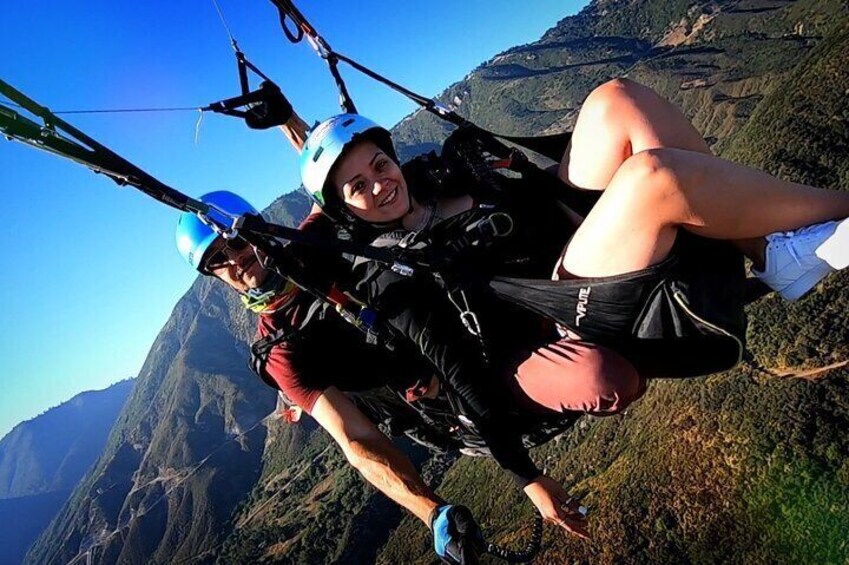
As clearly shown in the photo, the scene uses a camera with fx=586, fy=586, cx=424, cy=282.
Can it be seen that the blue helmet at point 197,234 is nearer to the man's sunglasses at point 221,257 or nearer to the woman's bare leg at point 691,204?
the man's sunglasses at point 221,257

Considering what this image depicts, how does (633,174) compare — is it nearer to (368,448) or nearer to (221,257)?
(368,448)

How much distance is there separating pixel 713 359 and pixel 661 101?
112cm

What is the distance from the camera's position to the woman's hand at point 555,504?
2609 millimetres

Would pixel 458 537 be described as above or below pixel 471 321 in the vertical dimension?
below

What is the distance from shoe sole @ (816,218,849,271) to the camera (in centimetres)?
195

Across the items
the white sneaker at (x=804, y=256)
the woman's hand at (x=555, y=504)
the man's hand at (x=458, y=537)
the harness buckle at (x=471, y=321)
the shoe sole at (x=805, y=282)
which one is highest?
the harness buckle at (x=471, y=321)

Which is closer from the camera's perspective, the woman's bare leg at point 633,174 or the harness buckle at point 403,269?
the woman's bare leg at point 633,174

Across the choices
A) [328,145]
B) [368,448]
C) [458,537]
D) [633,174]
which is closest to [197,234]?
[328,145]

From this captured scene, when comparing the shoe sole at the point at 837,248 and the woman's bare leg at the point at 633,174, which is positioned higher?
the woman's bare leg at the point at 633,174

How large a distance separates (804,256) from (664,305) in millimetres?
490

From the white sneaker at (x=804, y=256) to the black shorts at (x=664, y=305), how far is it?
0.13 m

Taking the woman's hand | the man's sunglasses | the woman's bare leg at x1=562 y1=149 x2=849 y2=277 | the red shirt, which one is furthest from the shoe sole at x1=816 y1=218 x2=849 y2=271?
the man's sunglasses

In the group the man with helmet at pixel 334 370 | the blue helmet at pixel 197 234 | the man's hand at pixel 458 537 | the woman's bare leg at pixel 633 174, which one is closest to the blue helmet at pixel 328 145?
the man with helmet at pixel 334 370

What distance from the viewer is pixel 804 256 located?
206cm
